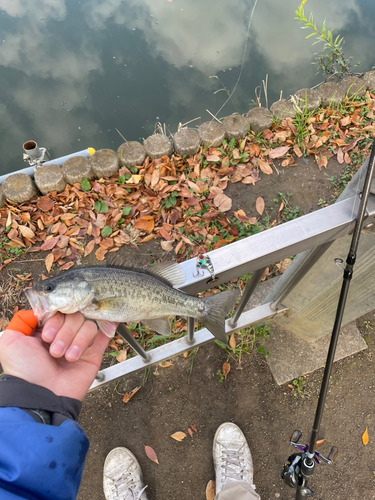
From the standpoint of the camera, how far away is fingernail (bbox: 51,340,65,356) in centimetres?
132

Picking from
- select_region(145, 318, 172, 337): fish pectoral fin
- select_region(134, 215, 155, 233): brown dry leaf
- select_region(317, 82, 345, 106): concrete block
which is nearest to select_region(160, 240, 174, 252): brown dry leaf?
select_region(134, 215, 155, 233): brown dry leaf

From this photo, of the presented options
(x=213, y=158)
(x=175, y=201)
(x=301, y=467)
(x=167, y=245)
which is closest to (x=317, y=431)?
(x=301, y=467)

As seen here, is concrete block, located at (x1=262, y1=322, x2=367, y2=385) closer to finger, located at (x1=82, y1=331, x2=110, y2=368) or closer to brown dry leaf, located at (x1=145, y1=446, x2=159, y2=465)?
brown dry leaf, located at (x1=145, y1=446, x2=159, y2=465)

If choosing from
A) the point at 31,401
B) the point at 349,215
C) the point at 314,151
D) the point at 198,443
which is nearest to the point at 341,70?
the point at 314,151

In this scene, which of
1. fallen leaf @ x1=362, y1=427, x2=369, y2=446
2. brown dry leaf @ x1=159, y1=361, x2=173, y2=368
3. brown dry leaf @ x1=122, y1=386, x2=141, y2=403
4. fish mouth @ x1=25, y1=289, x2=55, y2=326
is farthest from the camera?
brown dry leaf @ x1=159, y1=361, x2=173, y2=368

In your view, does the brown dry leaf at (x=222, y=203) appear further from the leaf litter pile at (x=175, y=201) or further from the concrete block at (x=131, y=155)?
the concrete block at (x=131, y=155)

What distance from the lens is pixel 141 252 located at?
3.90 m

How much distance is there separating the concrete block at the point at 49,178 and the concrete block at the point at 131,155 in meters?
0.82

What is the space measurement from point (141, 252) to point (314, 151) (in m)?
2.77

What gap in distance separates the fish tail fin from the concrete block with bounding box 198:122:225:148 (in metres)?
3.32

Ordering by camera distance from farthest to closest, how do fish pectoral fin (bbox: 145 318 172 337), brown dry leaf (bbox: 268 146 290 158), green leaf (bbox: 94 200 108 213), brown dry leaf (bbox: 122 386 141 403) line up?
brown dry leaf (bbox: 268 146 290 158)
green leaf (bbox: 94 200 108 213)
brown dry leaf (bbox: 122 386 141 403)
fish pectoral fin (bbox: 145 318 172 337)

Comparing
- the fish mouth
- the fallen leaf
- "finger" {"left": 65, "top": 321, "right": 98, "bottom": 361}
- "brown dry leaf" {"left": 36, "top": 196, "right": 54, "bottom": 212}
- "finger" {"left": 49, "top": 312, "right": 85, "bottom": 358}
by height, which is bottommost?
the fallen leaf

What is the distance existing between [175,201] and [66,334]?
2941mm

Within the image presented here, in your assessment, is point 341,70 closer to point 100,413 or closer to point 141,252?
point 141,252
